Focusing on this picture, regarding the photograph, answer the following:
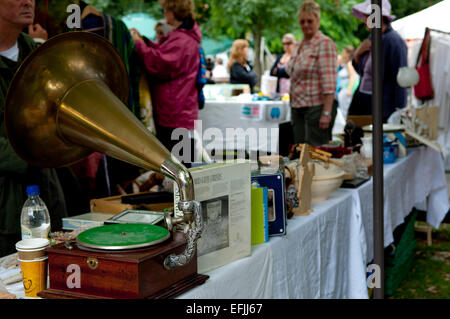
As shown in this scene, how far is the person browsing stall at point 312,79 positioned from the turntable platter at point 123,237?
2.91 metres

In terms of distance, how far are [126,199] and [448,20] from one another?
1.18 meters

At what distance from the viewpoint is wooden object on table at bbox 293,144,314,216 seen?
80.1 inches

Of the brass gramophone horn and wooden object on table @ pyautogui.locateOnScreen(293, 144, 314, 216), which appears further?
wooden object on table @ pyautogui.locateOnScreen(293, 144, 314, 216)

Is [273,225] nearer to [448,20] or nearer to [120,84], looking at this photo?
[120,84]

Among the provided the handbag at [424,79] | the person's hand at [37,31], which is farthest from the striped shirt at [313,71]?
the handbag at [424,79]

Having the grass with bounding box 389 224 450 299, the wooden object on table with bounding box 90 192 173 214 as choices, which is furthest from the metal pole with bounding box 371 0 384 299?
the grass with bounding box 389 224 450 299

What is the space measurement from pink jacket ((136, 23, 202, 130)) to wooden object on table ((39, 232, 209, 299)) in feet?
7.06

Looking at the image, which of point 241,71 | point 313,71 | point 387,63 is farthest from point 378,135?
point 241,71

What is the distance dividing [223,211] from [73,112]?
1.60 feet

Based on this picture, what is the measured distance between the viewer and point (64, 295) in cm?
116

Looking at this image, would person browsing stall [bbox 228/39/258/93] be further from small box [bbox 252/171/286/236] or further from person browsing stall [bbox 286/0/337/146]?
small box [bbox 252/171/286/236]

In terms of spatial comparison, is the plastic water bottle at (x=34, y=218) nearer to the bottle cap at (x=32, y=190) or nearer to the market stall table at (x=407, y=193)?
the bottle cap at (x=32, y=190)

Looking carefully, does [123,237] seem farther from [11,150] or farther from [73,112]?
[11,150]

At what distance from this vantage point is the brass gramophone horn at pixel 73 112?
1180 mm
